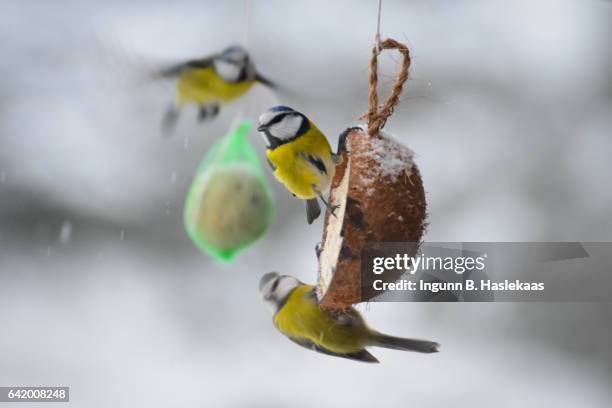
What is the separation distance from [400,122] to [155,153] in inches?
34.8

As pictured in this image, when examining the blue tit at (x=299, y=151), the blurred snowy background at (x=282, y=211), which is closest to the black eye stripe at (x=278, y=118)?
the blue tit at (x=299, y=151)

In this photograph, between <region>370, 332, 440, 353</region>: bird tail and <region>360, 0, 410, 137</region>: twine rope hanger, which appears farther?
<region>370, 332, 440, 353</region>: bird tail

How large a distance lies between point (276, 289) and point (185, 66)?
41 cm

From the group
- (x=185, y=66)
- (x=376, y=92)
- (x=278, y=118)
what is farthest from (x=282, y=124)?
(x=185, y=66)

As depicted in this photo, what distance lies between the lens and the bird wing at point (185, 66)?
3.61 ft

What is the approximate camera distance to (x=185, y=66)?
115 centimetres

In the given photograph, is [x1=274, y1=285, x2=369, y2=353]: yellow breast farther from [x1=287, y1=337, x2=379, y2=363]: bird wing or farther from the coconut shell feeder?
the coconut shell feeder

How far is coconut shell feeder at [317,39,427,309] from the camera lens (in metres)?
0.89

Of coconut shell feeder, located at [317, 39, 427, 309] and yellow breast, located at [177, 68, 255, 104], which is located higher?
yellow breast, located at [177, 68, 255, 104]

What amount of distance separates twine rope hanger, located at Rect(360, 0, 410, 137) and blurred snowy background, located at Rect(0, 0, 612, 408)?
147 cm

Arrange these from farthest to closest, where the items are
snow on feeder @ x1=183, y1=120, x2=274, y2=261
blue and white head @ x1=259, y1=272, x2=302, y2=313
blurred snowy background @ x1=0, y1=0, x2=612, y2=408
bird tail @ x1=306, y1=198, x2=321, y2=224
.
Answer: blurred snowy background @ x1=0, y1=0, x2=612, y2=408 → snow on feeder @ x1=183, y1=120, x2=274, y2=261 → blue and white head @ x1=259, y1=272, x2=302, y2=313 → bird tail @ x1=306, y1=198, x2=321, y2=224

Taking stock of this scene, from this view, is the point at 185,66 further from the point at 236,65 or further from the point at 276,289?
the point at 276,289

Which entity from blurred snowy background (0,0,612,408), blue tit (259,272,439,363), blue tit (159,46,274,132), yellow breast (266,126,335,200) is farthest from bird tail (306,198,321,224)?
blurred snowy background (0,0,612,408)

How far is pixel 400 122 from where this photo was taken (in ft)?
7.74
